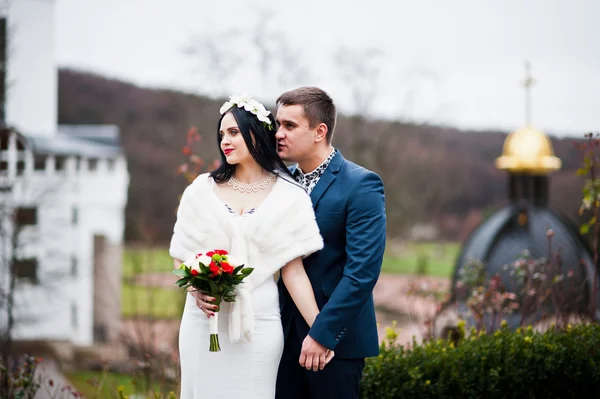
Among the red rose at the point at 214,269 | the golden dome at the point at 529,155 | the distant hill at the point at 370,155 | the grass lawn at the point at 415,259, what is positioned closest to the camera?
the red rose at the point at 214,269

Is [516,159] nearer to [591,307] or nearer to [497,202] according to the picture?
[591,307]

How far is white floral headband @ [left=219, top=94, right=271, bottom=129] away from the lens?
3.11m

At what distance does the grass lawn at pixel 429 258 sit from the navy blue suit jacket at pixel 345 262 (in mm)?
36207

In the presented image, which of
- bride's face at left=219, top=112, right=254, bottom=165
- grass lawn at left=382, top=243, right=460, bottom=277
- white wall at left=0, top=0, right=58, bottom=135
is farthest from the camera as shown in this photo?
grass lawn at left=382, top=243, right=460, bottom=277

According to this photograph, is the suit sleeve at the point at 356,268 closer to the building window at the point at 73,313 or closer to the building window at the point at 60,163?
the building window at the point at 73,313

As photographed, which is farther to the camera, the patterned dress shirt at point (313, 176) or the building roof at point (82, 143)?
the building roof at point (82, 143)

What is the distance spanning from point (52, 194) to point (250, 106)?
84.5 ft

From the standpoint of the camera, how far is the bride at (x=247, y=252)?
117 inches

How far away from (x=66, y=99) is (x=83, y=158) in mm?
16669

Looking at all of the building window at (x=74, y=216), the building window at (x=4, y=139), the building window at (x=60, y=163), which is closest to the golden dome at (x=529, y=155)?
the building window at (x=4, y=139)

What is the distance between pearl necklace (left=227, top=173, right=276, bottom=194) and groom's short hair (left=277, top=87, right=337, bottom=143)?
318mm

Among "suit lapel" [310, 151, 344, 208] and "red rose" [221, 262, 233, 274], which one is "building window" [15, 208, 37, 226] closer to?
"suit lapel" [310, 151, 344, 208]

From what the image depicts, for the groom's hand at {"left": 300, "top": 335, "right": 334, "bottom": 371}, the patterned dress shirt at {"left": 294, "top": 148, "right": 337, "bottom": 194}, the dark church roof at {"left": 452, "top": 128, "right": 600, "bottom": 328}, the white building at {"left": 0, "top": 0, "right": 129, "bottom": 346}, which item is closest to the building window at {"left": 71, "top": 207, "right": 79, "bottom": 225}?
the white building at {"left": 0, "top": 0, "right": 129, "bottom": 346}

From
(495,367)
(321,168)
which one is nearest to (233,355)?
(321,168)
